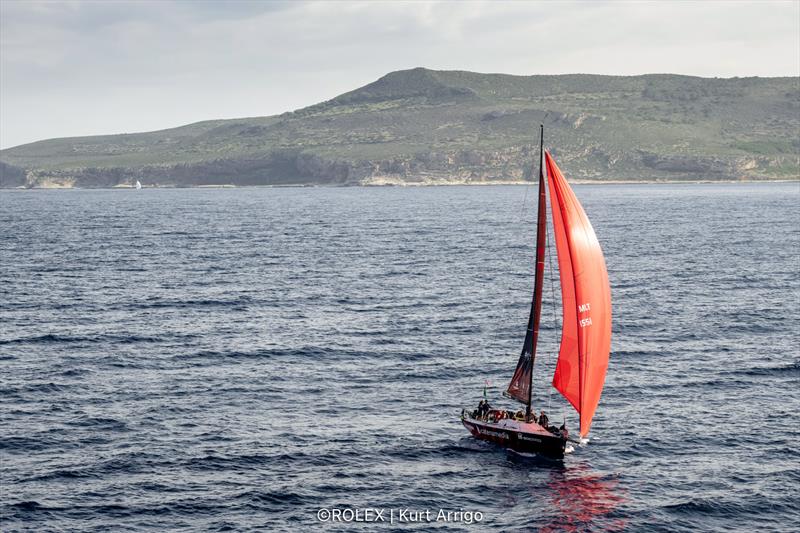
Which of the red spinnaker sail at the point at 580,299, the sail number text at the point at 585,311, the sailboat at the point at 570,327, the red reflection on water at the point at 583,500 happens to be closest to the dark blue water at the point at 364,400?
the red reflection on water at the point at 583,500

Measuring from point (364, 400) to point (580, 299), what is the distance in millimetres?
→ 16478

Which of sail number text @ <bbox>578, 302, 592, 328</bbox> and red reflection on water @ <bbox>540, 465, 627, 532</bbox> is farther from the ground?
sail number text @ <bbox>578, 302, 592, 328</bbox>

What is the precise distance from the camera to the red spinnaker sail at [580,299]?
43.5 m

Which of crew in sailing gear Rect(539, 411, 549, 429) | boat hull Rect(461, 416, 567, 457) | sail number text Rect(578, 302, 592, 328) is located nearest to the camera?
sail number text Rect(578, 302, 592, 328)

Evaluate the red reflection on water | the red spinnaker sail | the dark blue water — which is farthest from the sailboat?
the red reflection on water

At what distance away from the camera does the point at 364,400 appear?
55.4 meters

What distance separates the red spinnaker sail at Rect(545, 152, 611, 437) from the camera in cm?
4350

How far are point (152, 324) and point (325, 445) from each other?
33.0m

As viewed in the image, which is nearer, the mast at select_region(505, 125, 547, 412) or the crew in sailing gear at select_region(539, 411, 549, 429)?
the mast at select_region(505, 125, 547, 412)

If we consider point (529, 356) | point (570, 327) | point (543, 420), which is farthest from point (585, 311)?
point (543, 420)

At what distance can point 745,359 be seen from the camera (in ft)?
211

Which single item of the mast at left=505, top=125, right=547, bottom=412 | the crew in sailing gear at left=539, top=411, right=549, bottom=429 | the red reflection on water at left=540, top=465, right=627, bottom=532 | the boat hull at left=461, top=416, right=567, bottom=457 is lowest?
the red reflection on water at left=540, top=465, right=627, bottom=532

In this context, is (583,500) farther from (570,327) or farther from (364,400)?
(364,400)

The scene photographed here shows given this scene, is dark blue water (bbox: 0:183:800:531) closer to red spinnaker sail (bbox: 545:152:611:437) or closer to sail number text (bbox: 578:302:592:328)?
red spinnaker sail (bbox: 545:152:611:437)
